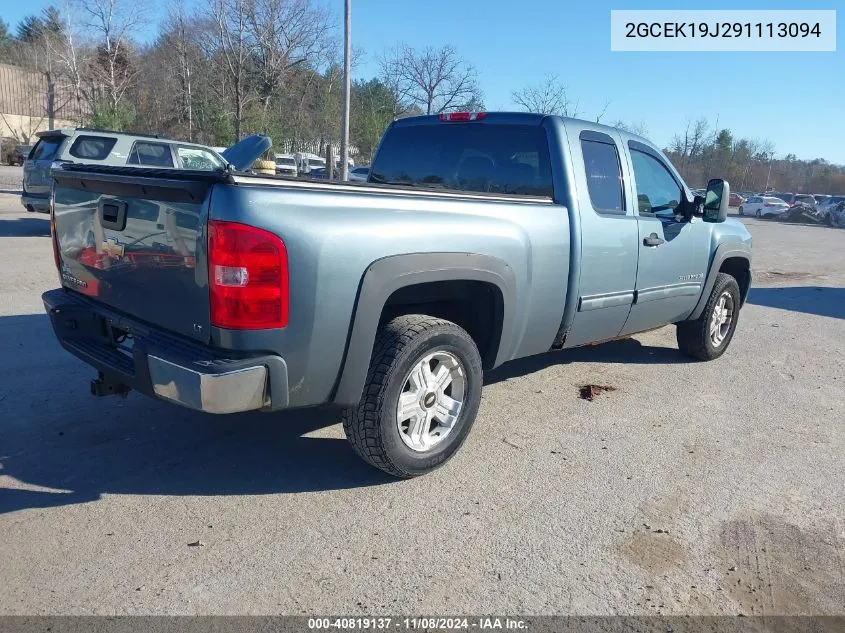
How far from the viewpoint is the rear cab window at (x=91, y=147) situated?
11.6m

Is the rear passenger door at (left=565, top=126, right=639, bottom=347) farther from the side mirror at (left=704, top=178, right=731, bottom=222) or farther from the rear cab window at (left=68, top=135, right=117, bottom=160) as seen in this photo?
the rear cab window at (left=68, top=135, right=117, bottom=160)

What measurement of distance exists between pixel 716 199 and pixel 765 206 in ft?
128

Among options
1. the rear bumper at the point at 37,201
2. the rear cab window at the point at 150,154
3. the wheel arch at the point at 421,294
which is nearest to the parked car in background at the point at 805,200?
the rear cab window at the point at 150,154

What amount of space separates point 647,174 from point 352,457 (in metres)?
3.17

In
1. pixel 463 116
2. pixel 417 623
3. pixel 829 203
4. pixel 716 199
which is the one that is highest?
pixel 829 203

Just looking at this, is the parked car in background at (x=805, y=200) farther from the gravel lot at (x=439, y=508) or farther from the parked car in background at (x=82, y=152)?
the gravel lot at (x=439, y=508)

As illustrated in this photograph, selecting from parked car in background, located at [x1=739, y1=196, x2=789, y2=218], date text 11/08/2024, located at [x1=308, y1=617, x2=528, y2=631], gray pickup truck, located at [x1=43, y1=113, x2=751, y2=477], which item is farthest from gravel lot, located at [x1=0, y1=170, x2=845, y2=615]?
parked car in background, located at [x1=739, y1=196, x2=789, y2=218]

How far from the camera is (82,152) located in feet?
38.2

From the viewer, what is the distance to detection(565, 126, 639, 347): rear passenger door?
4.35 m

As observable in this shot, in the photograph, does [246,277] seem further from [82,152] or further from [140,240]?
[82,152]

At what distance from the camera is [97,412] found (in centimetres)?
429

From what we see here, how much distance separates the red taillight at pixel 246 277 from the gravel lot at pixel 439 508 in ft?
3.34

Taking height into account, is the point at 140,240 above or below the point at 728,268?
above

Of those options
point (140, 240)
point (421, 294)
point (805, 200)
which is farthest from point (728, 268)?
point (805, 200)
